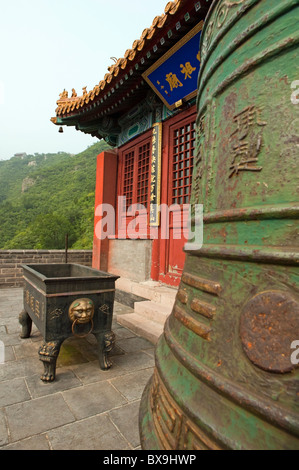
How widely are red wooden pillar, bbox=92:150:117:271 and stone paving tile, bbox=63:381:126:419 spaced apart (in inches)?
169

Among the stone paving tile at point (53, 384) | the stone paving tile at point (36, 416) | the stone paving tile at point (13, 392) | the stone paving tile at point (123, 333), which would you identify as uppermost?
the stone paving tile at point (36, 416)

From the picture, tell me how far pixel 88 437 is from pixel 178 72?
4696 mm

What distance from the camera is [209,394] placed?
0.78 m

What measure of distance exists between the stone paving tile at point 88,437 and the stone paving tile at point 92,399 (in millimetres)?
126

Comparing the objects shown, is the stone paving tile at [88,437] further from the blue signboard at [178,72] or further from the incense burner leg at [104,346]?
the blue signboard at [178,72]

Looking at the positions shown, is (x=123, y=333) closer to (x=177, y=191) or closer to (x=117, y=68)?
(x=177, y=191)

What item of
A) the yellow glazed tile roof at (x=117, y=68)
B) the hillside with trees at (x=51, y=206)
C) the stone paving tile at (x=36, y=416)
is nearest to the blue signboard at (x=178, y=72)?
the yellow glazed tile roof at (x=117, y=68)

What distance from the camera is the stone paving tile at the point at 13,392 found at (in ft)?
6.81

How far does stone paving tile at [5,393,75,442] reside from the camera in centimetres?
173

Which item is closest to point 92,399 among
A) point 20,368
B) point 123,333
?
point 20,368

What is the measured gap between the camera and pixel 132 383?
2.44m

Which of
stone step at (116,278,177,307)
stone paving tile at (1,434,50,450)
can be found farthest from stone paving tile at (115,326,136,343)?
stone paving tile at (1,434,50,450)
